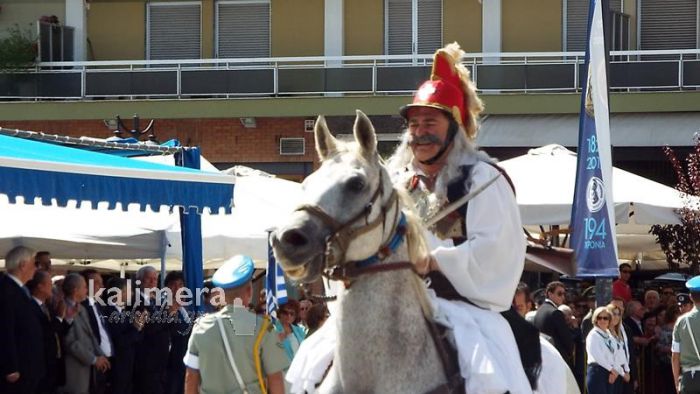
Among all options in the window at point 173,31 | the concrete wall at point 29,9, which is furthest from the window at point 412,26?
the concrete wall at point 29,9

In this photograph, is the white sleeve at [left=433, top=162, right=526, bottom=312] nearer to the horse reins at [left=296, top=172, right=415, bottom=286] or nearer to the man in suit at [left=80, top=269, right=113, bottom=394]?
the horse reins at [left=296, top=172, right=415, bottom=286]

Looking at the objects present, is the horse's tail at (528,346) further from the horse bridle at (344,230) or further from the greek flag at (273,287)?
the greek flag at (273,287)

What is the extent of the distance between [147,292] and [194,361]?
539 centimetres

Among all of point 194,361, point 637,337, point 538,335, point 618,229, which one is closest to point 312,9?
point 618,229

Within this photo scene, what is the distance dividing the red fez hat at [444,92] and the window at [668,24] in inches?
864

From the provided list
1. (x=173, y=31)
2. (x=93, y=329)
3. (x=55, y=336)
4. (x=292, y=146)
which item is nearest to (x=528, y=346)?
(x=55, y=336)

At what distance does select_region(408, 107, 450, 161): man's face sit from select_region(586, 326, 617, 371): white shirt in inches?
351

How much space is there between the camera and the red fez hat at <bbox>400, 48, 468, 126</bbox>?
6.95m

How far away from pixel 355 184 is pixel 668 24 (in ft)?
77.9

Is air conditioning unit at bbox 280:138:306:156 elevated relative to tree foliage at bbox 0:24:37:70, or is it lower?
lower

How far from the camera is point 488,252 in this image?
6.45m

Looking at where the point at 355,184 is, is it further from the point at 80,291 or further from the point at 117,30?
the point at 117,30

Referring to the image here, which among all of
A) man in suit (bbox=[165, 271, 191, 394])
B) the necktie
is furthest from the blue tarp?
man in suit (bbox=[165, 271, 191, 394])

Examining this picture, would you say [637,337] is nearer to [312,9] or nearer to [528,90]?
[528,90]
